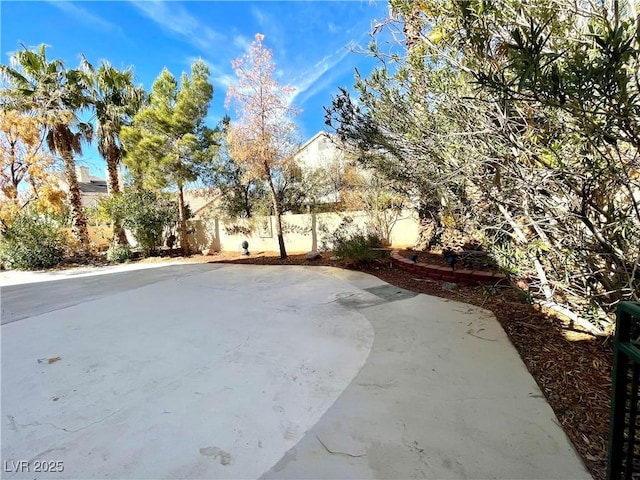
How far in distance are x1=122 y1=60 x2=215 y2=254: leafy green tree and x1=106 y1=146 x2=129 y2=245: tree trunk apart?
38.0 inches

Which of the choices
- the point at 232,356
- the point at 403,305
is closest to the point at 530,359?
the point at 403,305

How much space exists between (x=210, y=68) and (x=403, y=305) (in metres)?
10.1

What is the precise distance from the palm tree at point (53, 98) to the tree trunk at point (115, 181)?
2.93 ft

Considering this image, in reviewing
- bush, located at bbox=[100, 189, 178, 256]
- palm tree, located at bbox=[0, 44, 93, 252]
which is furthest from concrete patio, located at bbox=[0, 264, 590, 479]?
palm tree, located at bbox=[0, 44, 93, 252]

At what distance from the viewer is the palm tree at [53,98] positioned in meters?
9.42

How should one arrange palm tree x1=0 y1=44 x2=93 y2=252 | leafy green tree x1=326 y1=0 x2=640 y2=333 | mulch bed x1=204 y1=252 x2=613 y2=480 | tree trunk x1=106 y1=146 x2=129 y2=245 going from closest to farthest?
1. leafy green tree x1=326 y1=0 x2=640 y2=333
2. mulch bed x1=204 y1=252 x2=613 y2=480
3. palm tree x1=0 y1=44 x2=93 y2=252
4. tree trunk x1=106 y1=146 x2=129 y2=245

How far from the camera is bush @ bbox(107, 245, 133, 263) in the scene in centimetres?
1133

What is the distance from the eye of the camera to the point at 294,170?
41.8 ft

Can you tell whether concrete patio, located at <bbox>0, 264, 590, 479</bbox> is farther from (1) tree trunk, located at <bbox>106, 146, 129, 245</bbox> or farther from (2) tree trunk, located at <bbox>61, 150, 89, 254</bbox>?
(1) tree trunk, located at <bbox>106, 146, 129, 245</bbox>

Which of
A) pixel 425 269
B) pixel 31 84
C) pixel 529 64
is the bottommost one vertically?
pixel 425 269

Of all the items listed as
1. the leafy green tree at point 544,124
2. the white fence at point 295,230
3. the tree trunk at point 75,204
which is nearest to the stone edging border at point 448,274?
the leafy green tree at point 544,124

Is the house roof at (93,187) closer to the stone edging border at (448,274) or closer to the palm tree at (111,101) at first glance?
the palm tree at (111,101)

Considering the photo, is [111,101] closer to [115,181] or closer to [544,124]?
[115,181]

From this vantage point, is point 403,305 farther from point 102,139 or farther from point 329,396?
point 102,139
